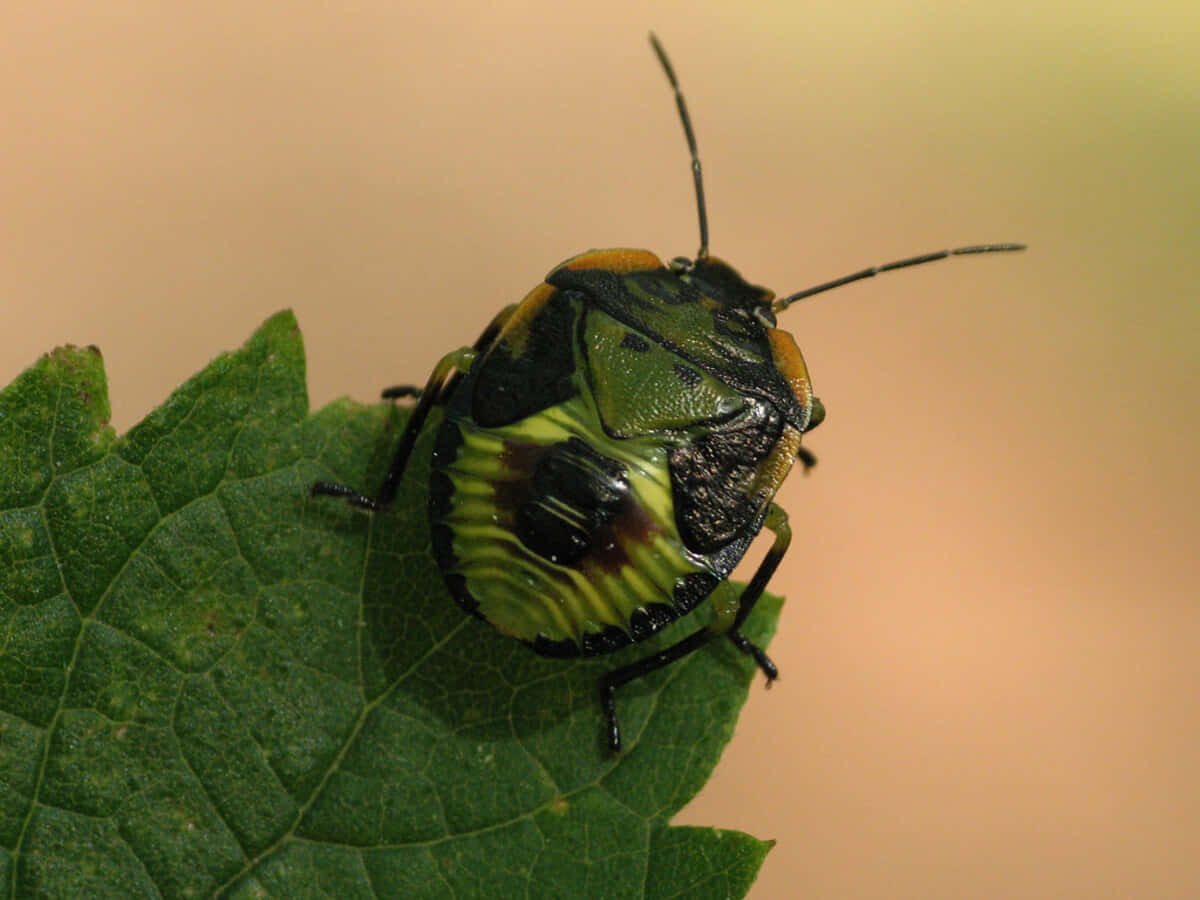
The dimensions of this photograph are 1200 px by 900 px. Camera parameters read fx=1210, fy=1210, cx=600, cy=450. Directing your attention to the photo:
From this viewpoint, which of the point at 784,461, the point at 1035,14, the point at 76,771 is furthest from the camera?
the point at 1035,14

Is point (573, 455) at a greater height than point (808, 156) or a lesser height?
lesser

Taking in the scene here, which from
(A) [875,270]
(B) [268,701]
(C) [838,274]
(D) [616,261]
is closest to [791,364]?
(D) [616,261]

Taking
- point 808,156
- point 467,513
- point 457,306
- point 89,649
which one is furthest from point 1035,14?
point 89,649

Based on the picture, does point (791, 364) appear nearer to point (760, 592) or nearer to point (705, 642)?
point (760, 592)

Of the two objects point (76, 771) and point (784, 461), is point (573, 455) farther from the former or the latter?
point (76, 771)

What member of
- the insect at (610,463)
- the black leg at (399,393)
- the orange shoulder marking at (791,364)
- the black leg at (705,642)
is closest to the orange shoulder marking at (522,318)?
the insect at (610,463)

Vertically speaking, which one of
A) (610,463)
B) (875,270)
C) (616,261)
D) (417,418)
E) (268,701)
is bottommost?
(268,701)
